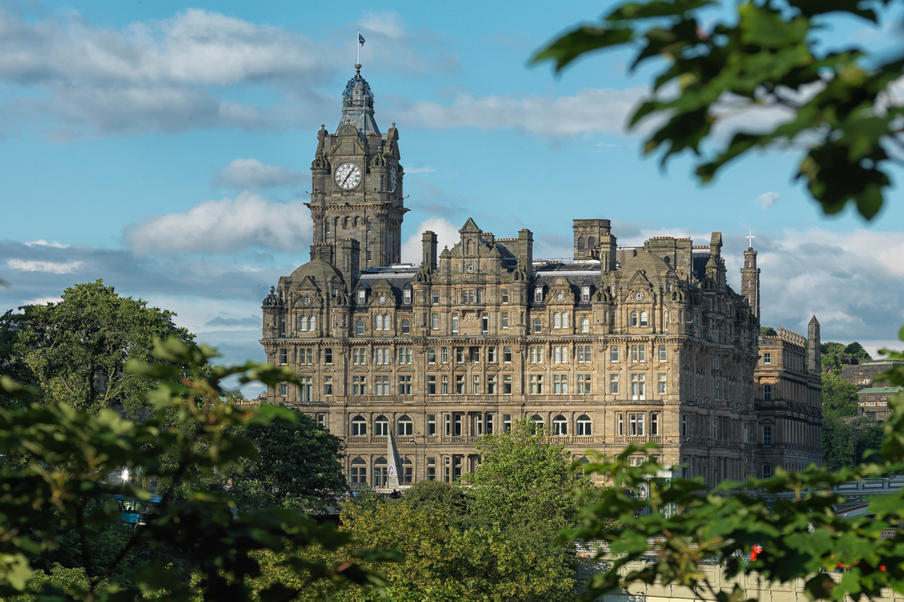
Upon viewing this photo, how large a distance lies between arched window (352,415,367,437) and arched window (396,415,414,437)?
3470mm

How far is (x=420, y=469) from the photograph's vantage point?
517 ft

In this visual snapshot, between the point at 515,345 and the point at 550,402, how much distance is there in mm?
6565

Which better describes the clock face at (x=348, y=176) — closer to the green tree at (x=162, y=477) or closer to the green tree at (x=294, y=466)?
the green tree at (x=294, y=466)

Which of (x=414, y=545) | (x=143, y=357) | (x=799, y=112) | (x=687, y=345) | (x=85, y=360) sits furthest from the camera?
(x=687, y=345)

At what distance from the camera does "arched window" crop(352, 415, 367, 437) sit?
6348 inches

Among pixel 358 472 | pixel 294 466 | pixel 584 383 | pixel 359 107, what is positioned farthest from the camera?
pixel 359 107

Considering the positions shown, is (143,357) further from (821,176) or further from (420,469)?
(821,176)

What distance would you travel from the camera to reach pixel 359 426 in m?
161

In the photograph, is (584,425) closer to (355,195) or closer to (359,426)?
(359,426)

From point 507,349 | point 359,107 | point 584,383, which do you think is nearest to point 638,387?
point 584,383

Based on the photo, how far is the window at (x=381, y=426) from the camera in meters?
161

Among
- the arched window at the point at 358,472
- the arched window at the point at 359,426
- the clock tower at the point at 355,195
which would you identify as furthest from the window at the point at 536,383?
the clock tower at the point at 355,195

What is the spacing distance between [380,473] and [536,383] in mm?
18150

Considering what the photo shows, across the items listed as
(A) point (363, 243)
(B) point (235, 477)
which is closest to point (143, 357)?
(B) point (235, 477)
